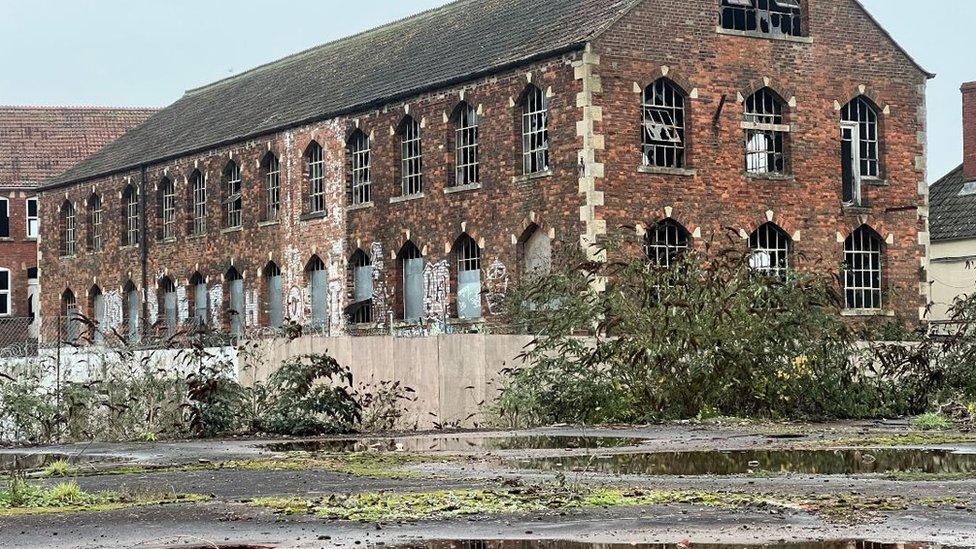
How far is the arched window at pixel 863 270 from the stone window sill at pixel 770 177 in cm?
203

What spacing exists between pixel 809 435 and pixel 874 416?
15.0 ft

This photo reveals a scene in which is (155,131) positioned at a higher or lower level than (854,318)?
higher

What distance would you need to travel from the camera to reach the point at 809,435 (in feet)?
61.5

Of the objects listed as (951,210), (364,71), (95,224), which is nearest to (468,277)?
(364,71)

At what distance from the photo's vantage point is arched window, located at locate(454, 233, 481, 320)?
3488 cm

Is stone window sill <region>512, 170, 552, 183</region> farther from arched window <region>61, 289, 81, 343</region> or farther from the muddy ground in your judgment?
arched window <region>61, 289, 81, 343</region>

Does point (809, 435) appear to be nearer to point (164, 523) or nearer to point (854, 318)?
point (164, 523)

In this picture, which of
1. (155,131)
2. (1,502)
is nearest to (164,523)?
(1,502)

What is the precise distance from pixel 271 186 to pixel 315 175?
241 centimetres

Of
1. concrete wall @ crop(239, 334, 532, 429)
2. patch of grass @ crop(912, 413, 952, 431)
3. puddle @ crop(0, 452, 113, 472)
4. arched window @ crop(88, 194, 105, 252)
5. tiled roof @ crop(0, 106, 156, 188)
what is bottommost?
patch of grass @ crop(912, 413, 952, 431)

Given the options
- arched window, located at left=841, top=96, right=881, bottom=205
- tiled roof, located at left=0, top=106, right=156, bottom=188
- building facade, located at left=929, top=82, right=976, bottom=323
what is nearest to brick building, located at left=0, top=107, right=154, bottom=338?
tiled roof, located at left=0, top=106, right=156, bottom=188

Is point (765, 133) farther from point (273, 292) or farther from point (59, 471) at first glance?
point (59, 471)

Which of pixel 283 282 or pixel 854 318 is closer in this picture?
pixel 854 318

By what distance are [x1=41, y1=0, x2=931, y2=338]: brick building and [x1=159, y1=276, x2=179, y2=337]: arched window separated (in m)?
3.98
